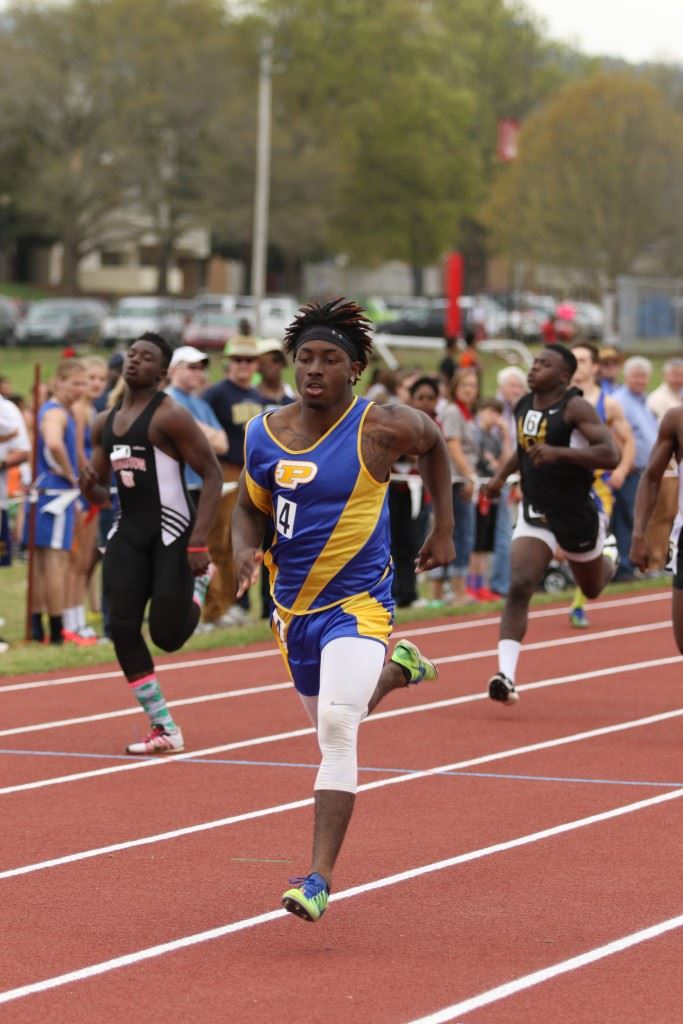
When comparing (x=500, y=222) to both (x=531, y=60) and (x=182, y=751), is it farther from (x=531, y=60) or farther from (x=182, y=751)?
(x=182, y=751)

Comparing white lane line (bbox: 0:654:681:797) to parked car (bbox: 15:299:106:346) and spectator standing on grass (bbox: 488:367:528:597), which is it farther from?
parked car (bbox: 15:299:106:346)

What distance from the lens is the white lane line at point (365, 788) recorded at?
751 cm

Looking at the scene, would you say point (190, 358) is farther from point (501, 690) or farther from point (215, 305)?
point (215, 305)

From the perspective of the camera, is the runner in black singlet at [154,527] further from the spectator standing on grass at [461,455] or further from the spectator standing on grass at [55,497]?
the spectator standing on grass at [461,455]

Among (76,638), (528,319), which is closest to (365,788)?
(76,638)

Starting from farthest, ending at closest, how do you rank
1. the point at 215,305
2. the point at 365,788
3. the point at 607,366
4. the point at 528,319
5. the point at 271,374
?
the point at 528,319, the point at 215,305, the point at 607,366, the point at 271,374, the point at 365,788

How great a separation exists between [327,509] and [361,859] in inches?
64.7

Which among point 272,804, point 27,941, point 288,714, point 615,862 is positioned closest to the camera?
point 27,941

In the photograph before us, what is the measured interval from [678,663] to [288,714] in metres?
3.73

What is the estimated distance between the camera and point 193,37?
6681 centimetres

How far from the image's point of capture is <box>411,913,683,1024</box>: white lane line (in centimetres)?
553

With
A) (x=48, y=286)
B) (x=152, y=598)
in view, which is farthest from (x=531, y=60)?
(x=152, y=598)

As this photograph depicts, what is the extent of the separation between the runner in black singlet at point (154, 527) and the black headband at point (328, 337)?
9.79ft

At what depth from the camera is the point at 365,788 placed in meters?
8.98
